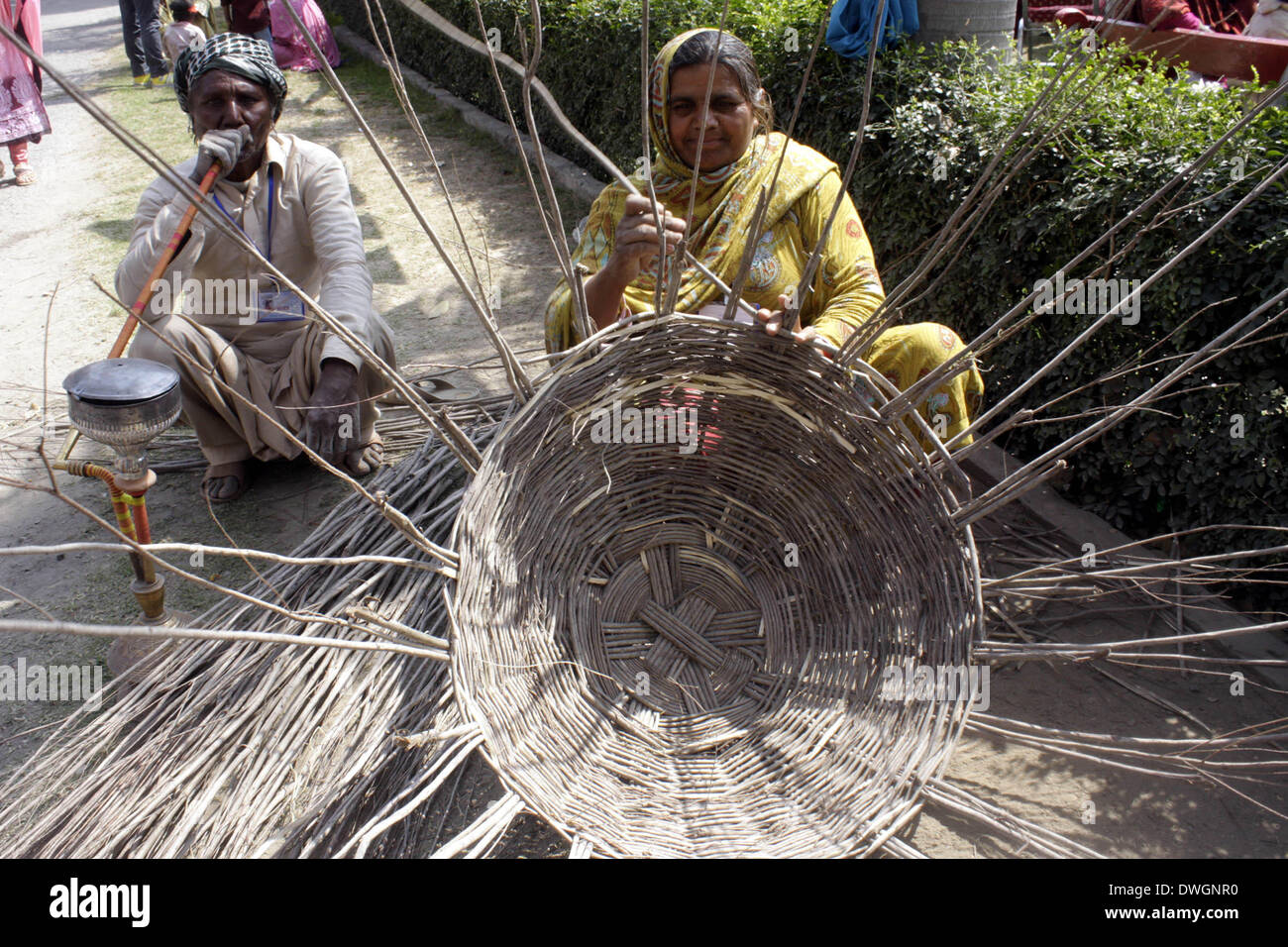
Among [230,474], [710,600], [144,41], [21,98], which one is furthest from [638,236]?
[144,41]

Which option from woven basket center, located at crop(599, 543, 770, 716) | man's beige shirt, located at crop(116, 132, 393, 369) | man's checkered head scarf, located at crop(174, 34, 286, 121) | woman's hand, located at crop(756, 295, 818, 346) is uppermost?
man's checkered head scarf, located at crop(174, 34, 286, 121)

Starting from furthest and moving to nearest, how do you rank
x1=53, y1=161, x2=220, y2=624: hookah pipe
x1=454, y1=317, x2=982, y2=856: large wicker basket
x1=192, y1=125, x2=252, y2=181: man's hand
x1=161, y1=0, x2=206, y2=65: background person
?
x1=161, y1=0, x2=206, y2=65: background person
x1=192, y1=125, x2=252, y2=181: man's hand
x1=53, y1=161, x2=220, y2=624: hookah pipe
x1=454, y1=317, x2=982, y2=856: large wicker basket

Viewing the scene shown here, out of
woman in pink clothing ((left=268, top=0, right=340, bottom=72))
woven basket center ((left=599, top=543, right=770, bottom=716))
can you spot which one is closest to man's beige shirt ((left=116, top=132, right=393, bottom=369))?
woven basket center ((left=599, top=543, right=770, bottom=716))

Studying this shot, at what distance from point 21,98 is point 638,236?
21.0ft

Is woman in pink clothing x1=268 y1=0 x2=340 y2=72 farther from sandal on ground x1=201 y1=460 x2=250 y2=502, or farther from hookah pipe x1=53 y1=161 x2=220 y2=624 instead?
hookah pipe x1=53 y1=161 x2=220 y2=624

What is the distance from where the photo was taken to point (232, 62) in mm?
2686

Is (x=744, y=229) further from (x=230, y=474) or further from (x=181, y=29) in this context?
(x=181, y=29)

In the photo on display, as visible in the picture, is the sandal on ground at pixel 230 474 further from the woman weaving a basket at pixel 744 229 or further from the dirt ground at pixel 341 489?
the woman weaving a basket at pixel 744 229

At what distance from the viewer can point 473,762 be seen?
2158 millimetres

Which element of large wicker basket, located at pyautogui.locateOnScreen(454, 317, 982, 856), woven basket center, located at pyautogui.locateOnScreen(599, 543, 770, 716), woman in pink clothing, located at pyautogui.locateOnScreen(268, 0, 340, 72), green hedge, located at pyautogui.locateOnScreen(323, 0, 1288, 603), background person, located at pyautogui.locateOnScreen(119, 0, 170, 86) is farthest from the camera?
background person, located at pyautogui.locateOnScreen(119, 0, 170, 86)

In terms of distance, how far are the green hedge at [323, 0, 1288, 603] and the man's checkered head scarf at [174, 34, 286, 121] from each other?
1.88m

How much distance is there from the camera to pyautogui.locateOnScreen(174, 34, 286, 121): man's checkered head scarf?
2693mm

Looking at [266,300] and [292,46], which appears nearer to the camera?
[266,300]
